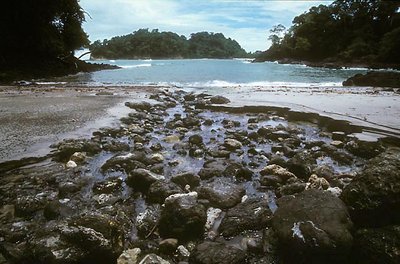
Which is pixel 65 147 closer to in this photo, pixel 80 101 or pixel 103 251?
pixel 103 251

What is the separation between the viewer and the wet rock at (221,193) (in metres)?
3.96

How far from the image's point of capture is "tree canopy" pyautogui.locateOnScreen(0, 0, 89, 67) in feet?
81.3

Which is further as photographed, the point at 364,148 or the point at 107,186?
the point at 364,148

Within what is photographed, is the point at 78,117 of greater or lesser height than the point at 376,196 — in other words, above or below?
below

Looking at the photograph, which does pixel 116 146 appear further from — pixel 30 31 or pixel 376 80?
pixel 30 31

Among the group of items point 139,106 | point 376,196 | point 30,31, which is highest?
point 30,31

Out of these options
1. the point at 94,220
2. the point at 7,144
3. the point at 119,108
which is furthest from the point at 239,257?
the point at 119,108

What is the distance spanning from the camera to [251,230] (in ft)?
11.2

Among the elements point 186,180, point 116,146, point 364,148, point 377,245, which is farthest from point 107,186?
point 364,148

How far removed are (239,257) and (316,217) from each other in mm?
898

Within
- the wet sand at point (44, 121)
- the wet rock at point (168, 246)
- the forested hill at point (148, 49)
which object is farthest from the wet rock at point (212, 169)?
Answer: the forested hill at point (148, 49)

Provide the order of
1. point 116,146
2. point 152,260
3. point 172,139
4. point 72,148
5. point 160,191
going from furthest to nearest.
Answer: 1. point 172,139
2. point 116,146
3. point 72,148
4. point 160,191
5. point 152,260

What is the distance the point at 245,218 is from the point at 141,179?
1.71 metres

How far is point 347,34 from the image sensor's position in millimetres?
74500
